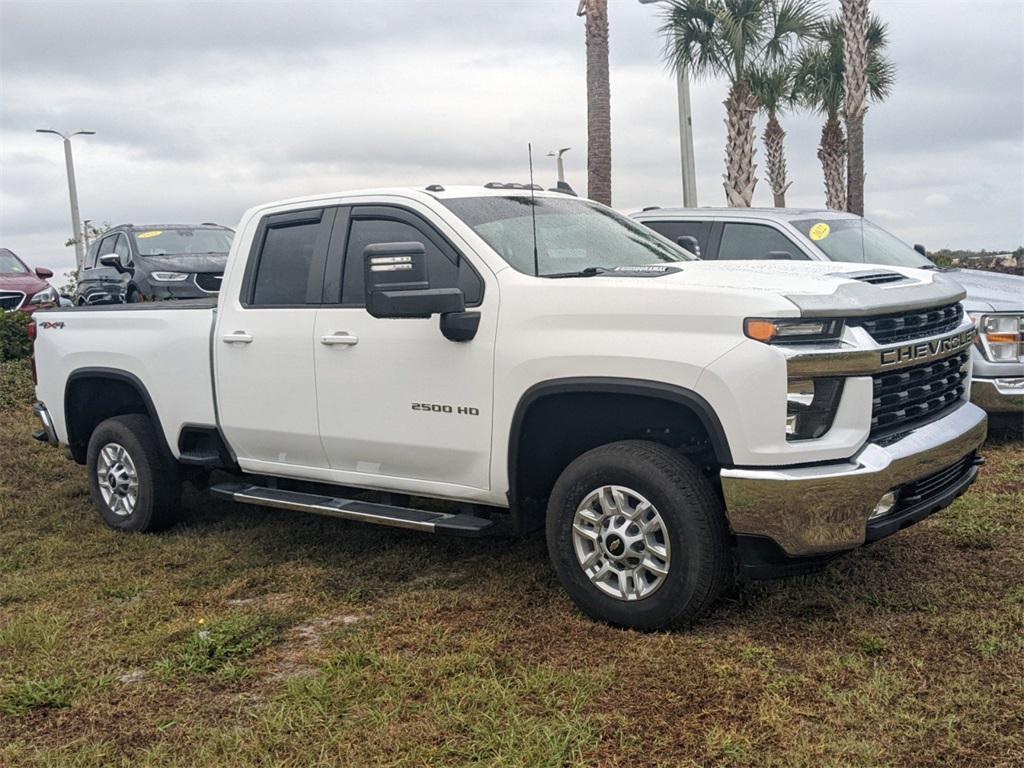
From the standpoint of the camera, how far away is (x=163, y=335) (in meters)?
6.32

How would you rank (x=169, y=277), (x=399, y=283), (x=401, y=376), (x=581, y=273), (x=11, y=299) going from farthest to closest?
1. (x=11, y=299)
2. (x=169, y=277)
3. (x=401, y=376)
4. (x=581, y=273)
5. (x=399, y=283)

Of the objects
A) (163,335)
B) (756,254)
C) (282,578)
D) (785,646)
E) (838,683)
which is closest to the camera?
(838,683)

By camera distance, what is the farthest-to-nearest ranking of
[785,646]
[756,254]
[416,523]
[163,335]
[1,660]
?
[756,254] → [163,335] → [416,523] → [1,660] → [785,646]

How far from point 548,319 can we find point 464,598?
1.44m

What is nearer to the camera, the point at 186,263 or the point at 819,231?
Result: the point at 819,231

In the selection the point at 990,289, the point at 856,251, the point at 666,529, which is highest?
the point at 856,251

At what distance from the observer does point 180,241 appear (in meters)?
14.1

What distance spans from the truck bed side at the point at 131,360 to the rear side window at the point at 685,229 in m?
4.11

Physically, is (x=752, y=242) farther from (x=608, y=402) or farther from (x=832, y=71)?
(x=832, y=71)

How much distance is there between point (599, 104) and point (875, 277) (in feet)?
32.7

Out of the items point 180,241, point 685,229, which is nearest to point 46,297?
point 180,241

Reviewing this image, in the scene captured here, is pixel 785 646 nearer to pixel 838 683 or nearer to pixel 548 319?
pixel 838 683

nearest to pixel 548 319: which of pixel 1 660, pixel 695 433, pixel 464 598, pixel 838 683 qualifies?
pixel 695 433

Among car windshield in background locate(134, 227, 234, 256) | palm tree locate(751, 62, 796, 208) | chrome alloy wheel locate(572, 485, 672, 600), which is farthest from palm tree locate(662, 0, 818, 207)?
chrome alloy wheel locate(572, 485, 672, 600)
